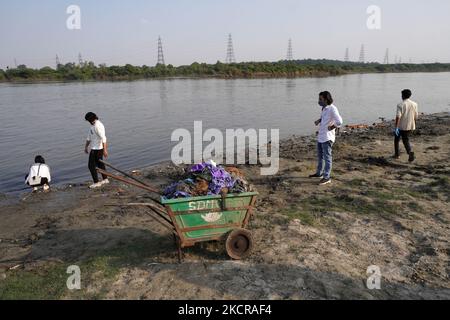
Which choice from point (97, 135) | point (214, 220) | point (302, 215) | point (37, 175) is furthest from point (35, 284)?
point (37, 175)

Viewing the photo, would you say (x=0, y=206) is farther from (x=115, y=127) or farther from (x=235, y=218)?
(x=115, y=127)

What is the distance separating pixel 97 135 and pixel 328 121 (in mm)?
5250

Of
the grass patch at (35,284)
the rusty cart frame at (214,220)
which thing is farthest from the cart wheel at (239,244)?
the grass patch at (35,284)

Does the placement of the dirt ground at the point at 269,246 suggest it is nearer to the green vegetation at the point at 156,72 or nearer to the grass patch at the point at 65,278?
the grass patch at the point at 65,278

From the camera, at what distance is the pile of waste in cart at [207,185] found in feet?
17.0

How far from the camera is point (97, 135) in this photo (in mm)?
8727

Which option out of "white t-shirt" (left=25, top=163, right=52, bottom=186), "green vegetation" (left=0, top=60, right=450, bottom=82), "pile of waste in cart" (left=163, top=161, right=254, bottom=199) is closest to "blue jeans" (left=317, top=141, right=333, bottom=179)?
"pile of waste in cart" (left=163, top=161, right=254, bottom=199)

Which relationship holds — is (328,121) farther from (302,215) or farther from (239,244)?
(239,244)

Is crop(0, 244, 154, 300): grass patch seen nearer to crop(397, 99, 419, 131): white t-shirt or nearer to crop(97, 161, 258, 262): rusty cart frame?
crop(97, 161, 258, 262): rusty cart frame

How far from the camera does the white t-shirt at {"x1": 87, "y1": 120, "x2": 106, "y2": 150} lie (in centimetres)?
865

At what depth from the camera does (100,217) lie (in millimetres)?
7125

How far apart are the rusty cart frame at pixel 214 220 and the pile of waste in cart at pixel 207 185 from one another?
157 millimetres

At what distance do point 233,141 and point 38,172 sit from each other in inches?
341
